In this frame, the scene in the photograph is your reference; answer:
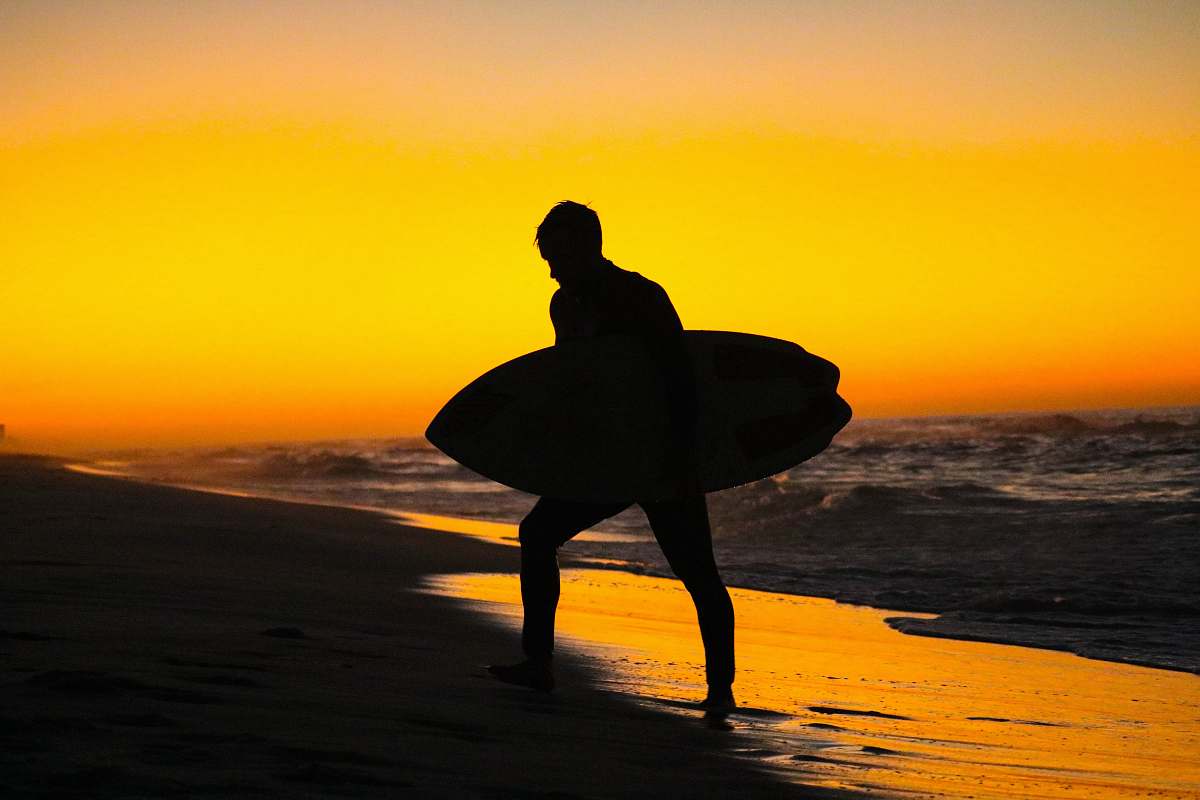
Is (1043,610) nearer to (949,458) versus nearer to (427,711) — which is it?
(427,711)

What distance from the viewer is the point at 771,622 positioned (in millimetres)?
7105

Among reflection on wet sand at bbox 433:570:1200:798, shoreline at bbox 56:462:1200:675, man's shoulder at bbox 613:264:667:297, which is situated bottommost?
reflection on wet sand at bbox 433:570:1200:798

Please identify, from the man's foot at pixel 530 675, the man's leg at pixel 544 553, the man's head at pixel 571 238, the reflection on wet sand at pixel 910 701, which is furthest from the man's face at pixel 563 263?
the reflection on wet sand at pixel 910 701

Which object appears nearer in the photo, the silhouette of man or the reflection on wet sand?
the reflection on wet sand

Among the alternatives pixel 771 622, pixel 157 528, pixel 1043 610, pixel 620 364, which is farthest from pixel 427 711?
pixel 157 528

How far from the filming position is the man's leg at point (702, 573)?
4.19 m

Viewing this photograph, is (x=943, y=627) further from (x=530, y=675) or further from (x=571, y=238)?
(x=571, y=238)

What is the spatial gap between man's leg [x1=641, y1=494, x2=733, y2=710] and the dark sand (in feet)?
1.19

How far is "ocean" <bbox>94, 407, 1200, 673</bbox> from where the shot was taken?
25.1 feet

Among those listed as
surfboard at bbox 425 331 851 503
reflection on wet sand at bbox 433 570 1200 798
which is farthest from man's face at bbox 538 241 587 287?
reflection on wet sand at bbox 433 570 1200 798

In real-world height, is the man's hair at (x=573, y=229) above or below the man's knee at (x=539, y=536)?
above

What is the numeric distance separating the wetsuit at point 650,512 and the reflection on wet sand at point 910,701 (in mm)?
368

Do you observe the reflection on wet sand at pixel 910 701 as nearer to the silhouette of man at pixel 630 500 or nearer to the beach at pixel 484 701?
the beach at pixel 484 701

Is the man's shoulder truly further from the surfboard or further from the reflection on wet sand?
the reflection on wet sand
